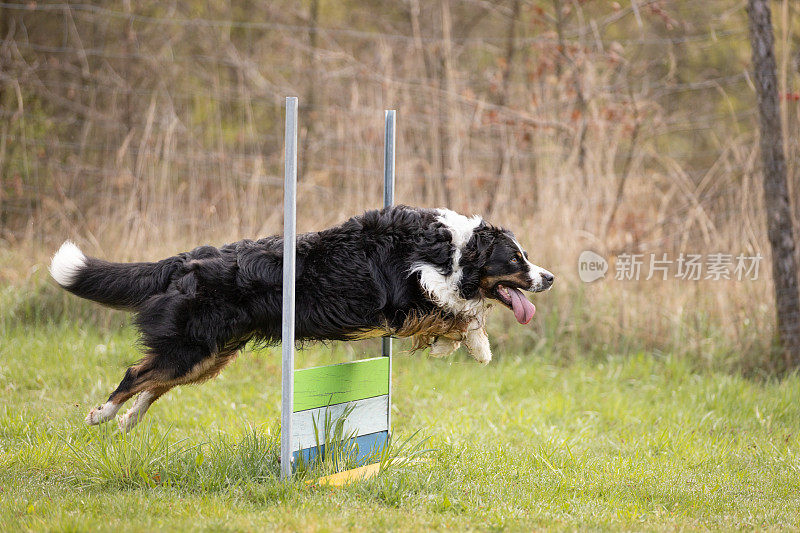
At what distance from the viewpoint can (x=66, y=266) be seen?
356 centimetres

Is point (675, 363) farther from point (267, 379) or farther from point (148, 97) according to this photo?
point (148, 97)

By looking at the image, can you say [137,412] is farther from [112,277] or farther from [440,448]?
[440,448]

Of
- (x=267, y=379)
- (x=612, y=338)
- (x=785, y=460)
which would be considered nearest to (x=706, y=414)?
(x=785, y=460)

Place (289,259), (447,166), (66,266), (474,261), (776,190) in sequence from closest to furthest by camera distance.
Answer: (289,259)
(66,266)
(474,261)
(776,190)
(447,166)

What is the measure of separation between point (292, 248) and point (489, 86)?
5.54 m

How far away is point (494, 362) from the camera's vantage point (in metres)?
6.14

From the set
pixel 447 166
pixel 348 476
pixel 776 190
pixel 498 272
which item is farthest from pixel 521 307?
pixel 447 166

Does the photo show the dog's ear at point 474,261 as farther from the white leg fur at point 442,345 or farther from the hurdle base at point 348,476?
the hurdle base at point 348,476

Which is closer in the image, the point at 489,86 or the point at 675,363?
the point at 675,363

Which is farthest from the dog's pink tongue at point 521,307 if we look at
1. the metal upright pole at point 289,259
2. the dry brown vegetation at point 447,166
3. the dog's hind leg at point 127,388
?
the dry brown vegetation at point 447,166

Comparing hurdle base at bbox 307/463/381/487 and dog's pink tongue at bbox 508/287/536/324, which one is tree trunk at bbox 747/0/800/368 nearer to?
dog's pink tongue at bbox 508/287/536/324

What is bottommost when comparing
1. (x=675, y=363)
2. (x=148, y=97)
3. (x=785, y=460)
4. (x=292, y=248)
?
(x=785, y=460)

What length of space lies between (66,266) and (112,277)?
0.68 ft

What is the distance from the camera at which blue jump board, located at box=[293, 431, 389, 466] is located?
3.46m
